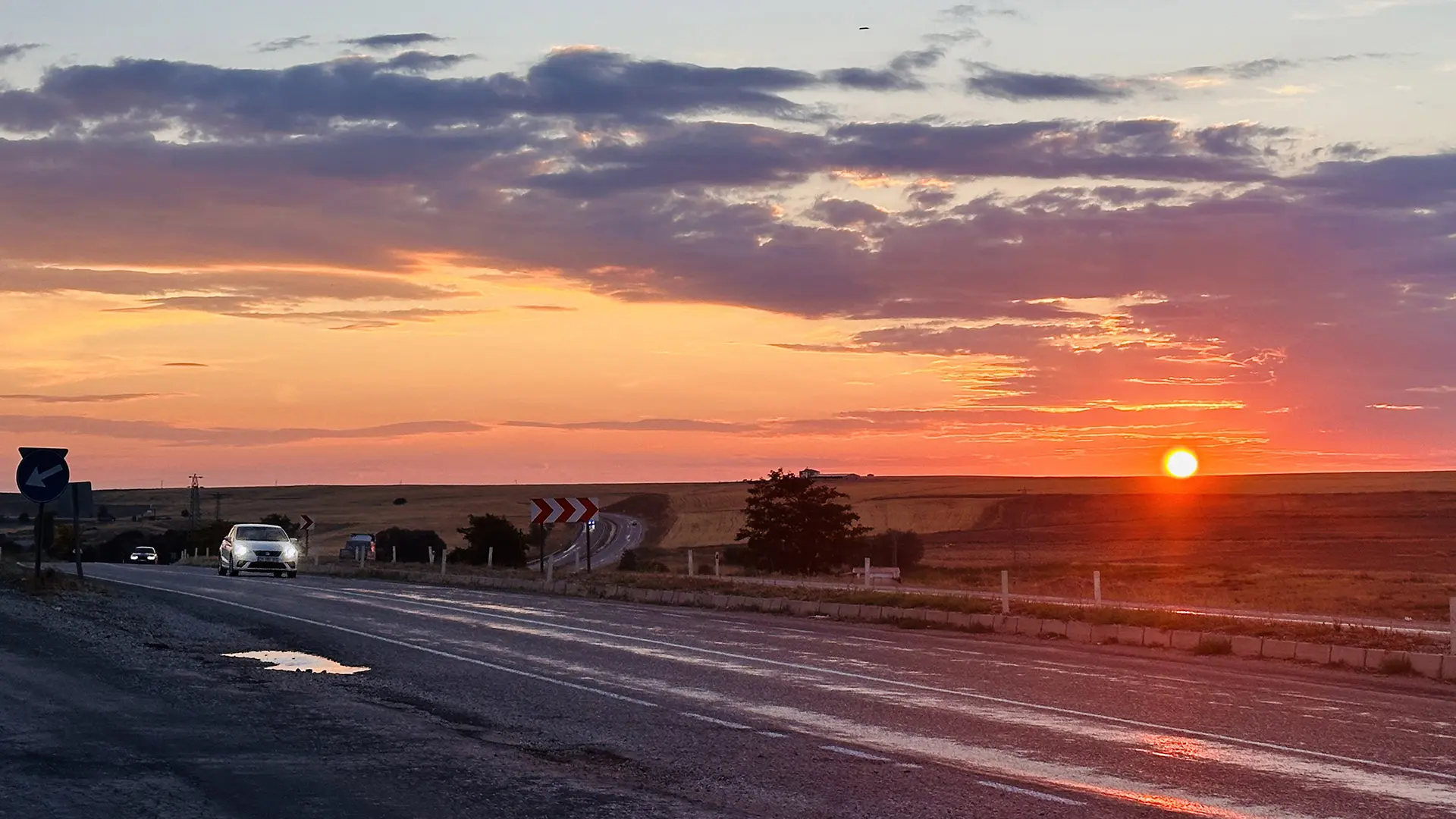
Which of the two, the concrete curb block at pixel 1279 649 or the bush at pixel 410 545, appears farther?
the bush at pixel 410 545

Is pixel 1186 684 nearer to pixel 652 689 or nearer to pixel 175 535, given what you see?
pixel 652 689

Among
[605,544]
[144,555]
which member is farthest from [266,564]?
[605,544]

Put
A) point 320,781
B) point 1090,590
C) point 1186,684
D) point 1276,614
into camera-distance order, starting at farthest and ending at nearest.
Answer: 1. point 1090,590
2. point 1276,614
3. point 1186,684
4. point 320,781

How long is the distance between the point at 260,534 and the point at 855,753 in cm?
3939

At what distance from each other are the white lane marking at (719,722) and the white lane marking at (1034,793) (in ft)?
9.77

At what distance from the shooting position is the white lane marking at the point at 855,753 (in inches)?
420

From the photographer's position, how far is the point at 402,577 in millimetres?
47312

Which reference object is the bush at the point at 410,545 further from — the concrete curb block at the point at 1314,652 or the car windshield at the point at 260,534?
the concrete curb block at the point at 1314,652

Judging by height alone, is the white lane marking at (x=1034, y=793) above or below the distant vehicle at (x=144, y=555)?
below

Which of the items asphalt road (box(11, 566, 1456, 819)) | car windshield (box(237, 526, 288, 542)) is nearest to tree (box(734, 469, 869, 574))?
car windshield (box(237, 526, 288, 542))

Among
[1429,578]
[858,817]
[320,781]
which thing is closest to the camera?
[858,817]

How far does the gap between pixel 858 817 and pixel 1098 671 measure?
1003 cm

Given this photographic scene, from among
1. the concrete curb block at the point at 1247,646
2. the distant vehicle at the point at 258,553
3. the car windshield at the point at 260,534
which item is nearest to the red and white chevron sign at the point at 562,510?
the distant vehicle at the point at 258,553

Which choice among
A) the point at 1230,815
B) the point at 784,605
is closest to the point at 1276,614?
the point at 784,605
